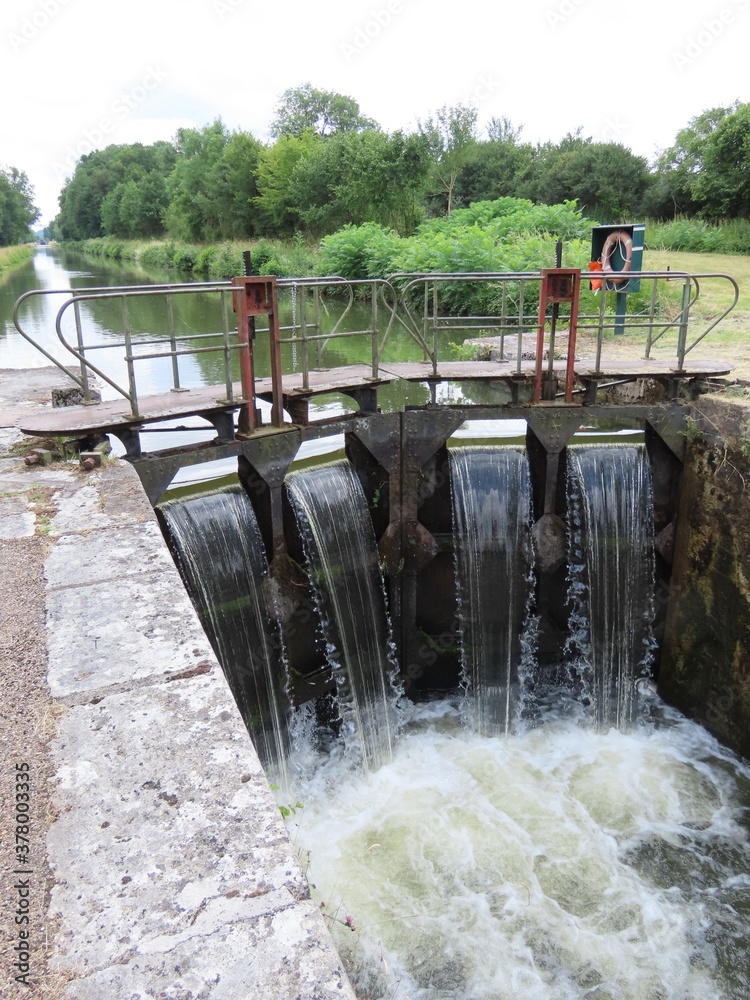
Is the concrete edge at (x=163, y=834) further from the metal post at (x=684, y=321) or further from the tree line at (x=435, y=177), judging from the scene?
the tree line at (x=435, y=177)

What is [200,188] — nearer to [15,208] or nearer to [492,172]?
[492,172]

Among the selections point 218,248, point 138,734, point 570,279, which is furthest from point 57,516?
point 218,248

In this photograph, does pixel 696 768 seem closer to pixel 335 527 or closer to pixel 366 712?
pixel 366 712

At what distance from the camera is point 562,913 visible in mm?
5285

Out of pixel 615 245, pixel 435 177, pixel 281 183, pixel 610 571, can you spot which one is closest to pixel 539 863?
pixel 610 571

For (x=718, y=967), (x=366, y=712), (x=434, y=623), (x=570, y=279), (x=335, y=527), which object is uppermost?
(x=570, y=279)

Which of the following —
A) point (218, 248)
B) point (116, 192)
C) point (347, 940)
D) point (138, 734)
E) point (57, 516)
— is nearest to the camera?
point (138, 734)

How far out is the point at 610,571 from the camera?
737 centimetres

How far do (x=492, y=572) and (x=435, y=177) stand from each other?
3167 cm

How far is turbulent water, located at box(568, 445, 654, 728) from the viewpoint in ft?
23.9

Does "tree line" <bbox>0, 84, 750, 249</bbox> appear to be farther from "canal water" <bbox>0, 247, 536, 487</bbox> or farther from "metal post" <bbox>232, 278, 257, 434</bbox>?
"metal post" <bbox>232, 278, 257, 434</bbox>

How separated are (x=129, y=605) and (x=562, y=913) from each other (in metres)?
4.00

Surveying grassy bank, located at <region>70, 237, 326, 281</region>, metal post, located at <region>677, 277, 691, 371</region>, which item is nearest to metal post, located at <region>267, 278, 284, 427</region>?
metal post, located at <region>677, 277, 691, 371</region>

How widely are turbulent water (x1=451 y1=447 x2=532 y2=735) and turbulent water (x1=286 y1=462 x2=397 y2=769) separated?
90cm
